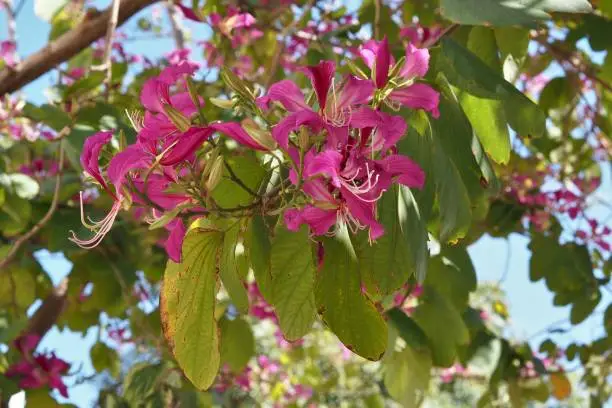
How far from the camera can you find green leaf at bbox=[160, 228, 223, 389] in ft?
2.05

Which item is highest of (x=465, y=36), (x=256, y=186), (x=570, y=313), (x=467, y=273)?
(x=256, y=186)

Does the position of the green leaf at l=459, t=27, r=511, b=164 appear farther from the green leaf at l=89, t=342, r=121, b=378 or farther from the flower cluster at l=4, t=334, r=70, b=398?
the green leaf at l=89, t=342, r=121, b=378

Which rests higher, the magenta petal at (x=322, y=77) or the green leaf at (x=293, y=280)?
the magenta petal at (x=322, y=77)

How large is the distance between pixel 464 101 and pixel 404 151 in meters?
0.16

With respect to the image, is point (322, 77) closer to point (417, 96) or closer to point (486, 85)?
point (417, 96)

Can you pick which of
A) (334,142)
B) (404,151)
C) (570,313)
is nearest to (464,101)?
(404,151)

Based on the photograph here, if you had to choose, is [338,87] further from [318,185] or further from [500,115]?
[500,115]

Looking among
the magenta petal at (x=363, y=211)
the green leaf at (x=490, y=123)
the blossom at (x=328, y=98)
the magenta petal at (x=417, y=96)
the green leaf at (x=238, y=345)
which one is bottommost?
the green leaf at (x=238, y=345)

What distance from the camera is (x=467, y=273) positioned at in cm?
147

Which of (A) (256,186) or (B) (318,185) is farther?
(A) (256,186)

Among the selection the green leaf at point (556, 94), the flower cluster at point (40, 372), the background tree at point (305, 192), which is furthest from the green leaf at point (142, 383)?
the green leaf at point (556, 94)

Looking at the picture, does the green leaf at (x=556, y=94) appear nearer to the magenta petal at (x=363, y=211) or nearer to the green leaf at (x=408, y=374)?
the green leaf at (x=408, y=374)

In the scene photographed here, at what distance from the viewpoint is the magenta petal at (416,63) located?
0.63 meters

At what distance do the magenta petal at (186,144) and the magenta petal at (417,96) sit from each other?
0.16m
